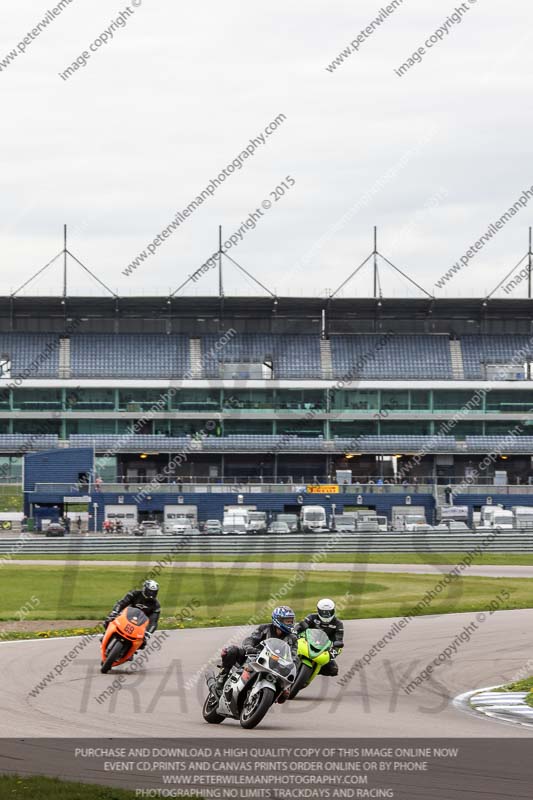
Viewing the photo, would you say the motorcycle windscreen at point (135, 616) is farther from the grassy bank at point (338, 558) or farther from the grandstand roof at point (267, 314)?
the grandstand roof at point (267, 314)

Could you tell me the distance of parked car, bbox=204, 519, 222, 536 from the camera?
236 ft

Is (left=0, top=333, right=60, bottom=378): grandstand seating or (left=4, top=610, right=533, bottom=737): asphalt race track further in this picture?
(left=0, top=333, right=60, bottom=378): grandstand seating

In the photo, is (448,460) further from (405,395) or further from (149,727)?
(149,727)

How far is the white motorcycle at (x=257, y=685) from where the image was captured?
15648 millimetres

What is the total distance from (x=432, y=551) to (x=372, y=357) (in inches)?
1265

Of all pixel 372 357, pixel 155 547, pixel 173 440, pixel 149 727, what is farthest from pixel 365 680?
pixel 372 357

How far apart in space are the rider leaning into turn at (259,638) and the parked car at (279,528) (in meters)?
54.1

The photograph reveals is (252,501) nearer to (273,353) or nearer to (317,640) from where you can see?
(273,353)

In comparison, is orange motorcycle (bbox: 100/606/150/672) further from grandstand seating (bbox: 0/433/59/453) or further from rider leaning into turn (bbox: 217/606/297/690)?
grandstand seating (bbox: 0/433/59/453)

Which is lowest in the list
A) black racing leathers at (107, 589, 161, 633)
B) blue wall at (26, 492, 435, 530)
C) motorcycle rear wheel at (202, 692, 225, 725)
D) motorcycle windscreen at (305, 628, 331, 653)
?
motorcycle rear wheel at (202, 692, 225, 725)

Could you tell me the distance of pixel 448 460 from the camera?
89.1 m

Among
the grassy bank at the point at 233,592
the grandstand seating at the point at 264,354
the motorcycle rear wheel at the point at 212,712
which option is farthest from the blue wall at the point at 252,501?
the motorcycle rear wheel at the point at 212,712

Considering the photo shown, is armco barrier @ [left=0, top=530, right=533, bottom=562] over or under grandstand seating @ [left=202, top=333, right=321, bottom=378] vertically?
under

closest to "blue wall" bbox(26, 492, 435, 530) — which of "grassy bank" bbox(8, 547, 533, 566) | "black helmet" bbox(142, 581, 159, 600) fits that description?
"grassy bank" bbox(8, 547, 533, 566)
